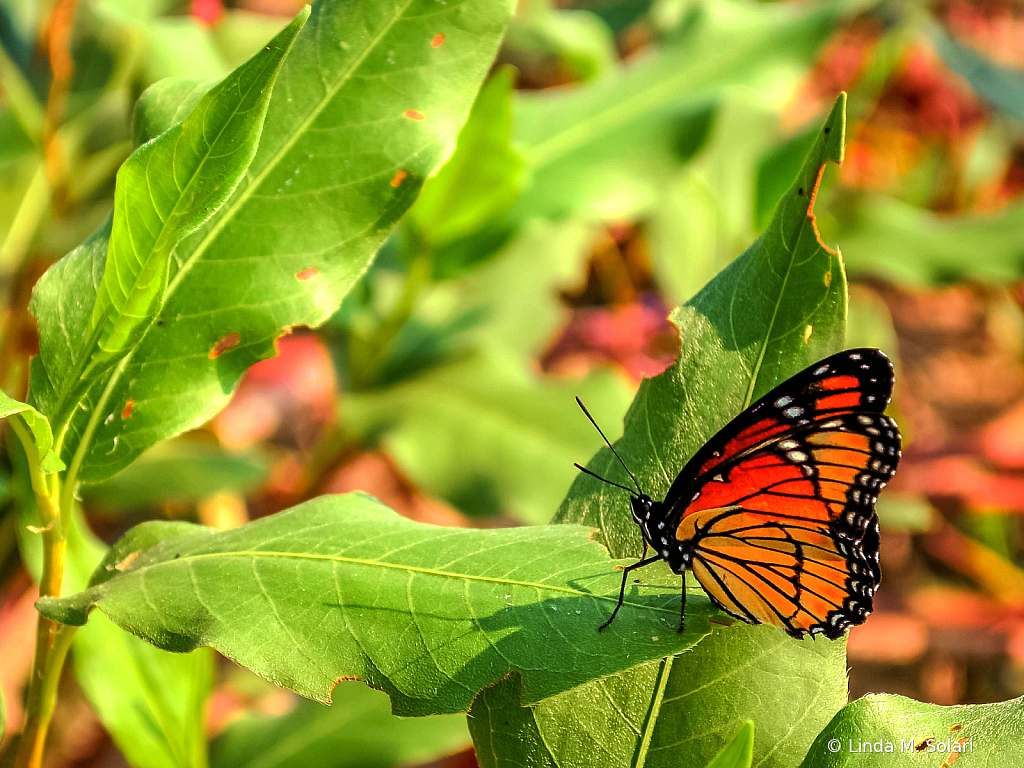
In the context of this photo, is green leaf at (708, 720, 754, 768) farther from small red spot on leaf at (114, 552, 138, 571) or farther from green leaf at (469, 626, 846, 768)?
small red spot on leaf at (114, 552, 138, 571)

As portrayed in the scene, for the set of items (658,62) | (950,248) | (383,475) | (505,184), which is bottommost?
(383,475)

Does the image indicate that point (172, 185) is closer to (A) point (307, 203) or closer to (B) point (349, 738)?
(A) point (307, 203)

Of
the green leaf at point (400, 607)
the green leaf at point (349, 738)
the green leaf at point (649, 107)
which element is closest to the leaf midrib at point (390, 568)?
the green leaf at point (400, 607)

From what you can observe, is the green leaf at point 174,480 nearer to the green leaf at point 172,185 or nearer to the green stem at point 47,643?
the green stem at point 47,643

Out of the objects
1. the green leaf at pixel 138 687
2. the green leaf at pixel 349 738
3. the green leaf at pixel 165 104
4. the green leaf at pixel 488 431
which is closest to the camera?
the green leaf at pixel 165 104

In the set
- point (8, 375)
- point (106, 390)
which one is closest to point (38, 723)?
point (106, 390)

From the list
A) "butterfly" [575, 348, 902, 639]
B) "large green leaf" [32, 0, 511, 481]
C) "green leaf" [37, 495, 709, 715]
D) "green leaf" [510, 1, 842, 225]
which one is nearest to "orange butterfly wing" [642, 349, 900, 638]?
"butterfly" [575, 348, 902, 639]

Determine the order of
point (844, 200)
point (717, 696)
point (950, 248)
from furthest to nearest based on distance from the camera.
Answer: point (844, 200) < point (950, 248) < point (717, 696)

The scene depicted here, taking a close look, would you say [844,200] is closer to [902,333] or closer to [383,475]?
[902,333]
